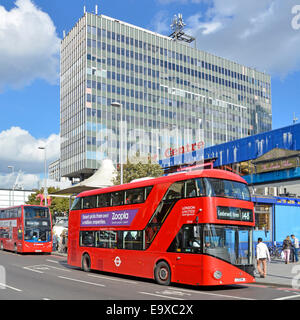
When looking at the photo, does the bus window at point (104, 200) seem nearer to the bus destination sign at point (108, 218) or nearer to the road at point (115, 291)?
the bus destination sign at point (108, 218)

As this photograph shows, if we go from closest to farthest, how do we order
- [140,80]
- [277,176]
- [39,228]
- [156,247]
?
1. [156,247]
2. [277,176]
3. [39,228]
4. [140,80]

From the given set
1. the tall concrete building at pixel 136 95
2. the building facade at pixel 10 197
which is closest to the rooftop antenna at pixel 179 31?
the tall concrete building at pixel 136 95

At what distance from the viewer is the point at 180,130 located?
90375 millimetres

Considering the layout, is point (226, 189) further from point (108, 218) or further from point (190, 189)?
point (108, 218)

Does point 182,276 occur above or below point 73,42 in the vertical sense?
below

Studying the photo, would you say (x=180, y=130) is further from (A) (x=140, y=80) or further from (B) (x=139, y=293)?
(B) (x=139, y=293)

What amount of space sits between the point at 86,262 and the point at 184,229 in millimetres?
8411

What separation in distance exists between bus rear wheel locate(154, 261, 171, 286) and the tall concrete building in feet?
191

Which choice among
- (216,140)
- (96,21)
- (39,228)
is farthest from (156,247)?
(216,140)

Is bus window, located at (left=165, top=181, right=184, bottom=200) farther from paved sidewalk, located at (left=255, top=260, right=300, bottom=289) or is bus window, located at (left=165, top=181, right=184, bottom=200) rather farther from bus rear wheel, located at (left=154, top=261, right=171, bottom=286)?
paved sidewalk, located at (left=255, top=260, right=300, bottom=289)

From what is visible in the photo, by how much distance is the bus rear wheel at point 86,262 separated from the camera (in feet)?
69.7

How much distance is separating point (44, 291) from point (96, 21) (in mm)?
74701

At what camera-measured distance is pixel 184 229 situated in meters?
15.0

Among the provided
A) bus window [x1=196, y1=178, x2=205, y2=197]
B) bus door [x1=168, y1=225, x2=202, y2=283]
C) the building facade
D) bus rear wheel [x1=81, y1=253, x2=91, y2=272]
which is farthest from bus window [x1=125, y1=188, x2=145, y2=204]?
the building facade
